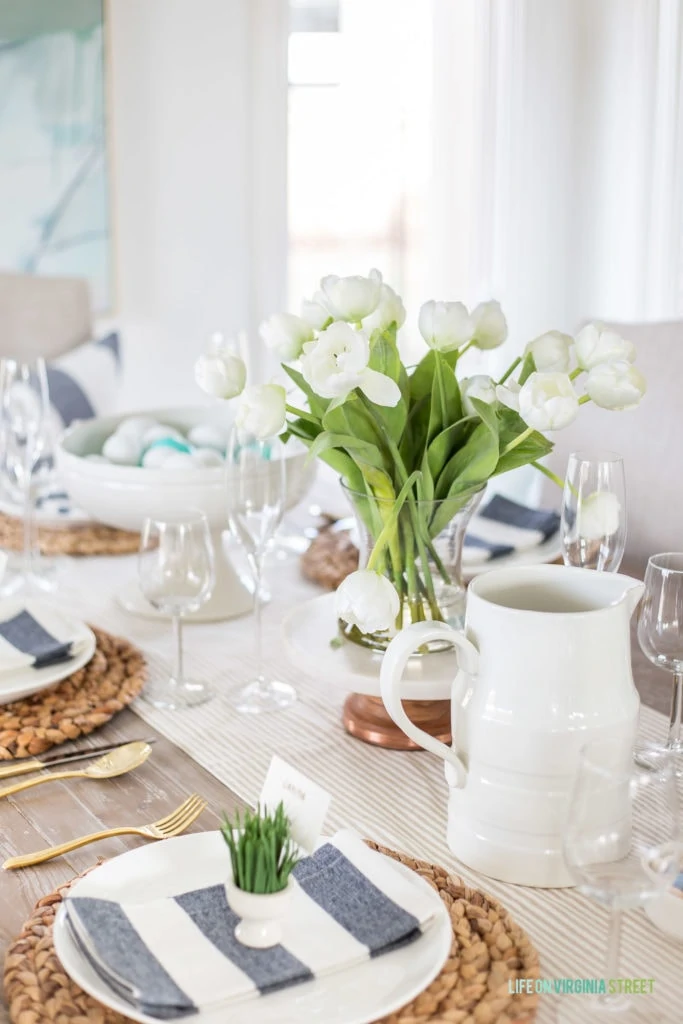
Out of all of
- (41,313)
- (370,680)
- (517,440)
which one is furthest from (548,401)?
(41,313)

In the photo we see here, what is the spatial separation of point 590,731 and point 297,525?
1028 millimetres

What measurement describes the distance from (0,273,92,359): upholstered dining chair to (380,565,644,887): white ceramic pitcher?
2.35 m

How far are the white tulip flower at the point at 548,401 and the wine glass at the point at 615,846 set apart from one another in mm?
290

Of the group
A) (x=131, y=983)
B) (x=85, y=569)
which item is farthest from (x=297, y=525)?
(x=131, y=983)

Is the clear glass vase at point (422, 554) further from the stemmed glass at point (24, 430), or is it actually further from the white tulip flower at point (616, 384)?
the stemmed glass at point (24, 430)

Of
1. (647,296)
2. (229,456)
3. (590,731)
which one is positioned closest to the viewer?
(590,731)

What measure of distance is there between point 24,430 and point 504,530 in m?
0.67

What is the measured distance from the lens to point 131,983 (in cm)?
70

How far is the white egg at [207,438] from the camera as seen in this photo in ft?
5.54

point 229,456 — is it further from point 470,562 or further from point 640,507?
point 640,507

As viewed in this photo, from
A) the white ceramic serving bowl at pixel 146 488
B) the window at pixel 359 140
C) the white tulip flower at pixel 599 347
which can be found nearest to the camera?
the white tulip flower at pixel 599 347

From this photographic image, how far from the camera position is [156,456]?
1553mm

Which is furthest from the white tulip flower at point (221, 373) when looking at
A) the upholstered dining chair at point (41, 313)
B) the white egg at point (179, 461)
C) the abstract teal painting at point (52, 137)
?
the abstract teal painting at point (52, 137)

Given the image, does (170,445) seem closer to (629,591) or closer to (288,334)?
(288,334)
